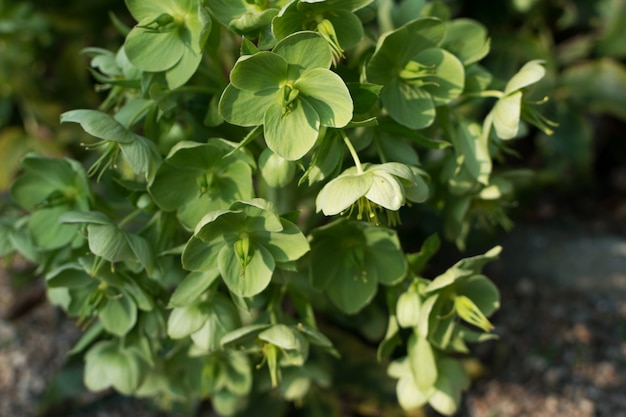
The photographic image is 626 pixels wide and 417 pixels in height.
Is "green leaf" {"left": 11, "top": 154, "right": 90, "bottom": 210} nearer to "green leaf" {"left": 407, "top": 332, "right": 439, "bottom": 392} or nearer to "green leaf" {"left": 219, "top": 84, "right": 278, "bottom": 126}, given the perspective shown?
"green leaf" {"left": 219, "top": 84, "right": 278, "bottom": 126}

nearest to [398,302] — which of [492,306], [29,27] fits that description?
Result: [492,306]

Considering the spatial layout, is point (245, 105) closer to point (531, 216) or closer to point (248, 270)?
point (248, 270)

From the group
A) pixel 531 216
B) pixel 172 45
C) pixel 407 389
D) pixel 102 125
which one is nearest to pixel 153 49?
pixel 172 45

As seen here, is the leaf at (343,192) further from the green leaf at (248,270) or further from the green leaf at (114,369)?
the green leaf at (114,369)

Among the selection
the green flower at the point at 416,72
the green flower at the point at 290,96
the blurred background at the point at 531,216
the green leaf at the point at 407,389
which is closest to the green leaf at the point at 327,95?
the green flower at the point at 290,96

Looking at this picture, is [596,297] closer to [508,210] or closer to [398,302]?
[508,210]

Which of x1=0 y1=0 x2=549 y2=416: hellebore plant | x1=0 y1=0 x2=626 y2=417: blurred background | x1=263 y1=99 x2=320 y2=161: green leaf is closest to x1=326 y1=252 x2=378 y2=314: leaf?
x1=0 y1=0 x2=549 y2=416: hellebore plant
